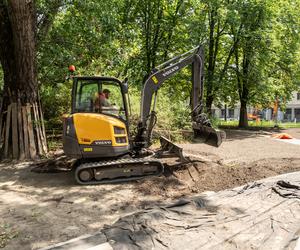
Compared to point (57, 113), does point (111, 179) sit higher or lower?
lower

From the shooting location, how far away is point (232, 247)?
3361 mm

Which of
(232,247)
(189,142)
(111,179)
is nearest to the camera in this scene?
(232,247)

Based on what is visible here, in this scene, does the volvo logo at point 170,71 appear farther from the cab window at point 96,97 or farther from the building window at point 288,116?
the building window at point 288,116

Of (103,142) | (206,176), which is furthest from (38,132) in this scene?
(206,176)

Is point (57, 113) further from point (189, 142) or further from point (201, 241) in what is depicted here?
point (201, 241)

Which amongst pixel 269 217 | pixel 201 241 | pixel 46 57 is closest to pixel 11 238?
pixel 201 241

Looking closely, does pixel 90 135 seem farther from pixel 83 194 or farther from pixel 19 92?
pixel 19 92

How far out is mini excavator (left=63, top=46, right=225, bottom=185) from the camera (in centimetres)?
675

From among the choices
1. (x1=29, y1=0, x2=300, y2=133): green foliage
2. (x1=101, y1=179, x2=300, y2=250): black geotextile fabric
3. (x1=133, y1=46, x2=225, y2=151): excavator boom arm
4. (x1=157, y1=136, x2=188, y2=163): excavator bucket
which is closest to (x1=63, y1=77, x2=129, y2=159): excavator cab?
(x1=133, y1=46, x2=225, y2=151): excavator boom arm

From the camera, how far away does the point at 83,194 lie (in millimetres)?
6047

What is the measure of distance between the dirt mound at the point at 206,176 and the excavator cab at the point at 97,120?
3.44 feet

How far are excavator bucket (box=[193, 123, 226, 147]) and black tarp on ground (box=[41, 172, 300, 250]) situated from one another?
267 centimetres

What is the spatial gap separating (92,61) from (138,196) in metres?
6.61

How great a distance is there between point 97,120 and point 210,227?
145 inches
